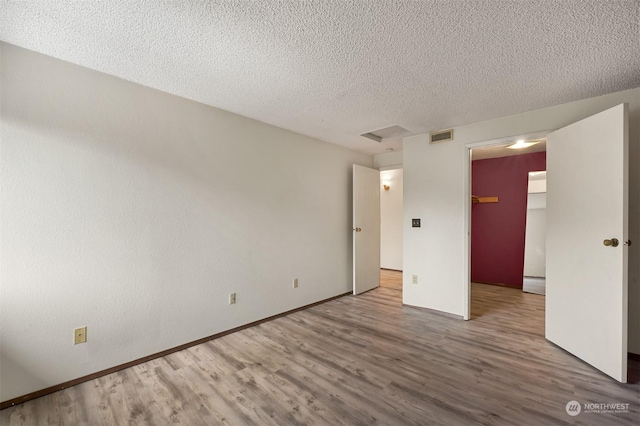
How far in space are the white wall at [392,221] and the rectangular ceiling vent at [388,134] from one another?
7.40ft

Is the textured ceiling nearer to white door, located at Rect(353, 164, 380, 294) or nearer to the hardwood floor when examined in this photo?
white door, located at Rect(353, 164, 380, 294)

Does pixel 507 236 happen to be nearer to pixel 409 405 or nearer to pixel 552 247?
pixel 552 247

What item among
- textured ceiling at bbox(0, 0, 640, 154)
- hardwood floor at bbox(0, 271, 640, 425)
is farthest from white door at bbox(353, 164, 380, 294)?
textured ceiling at bbox(0, 0, 640, 154)

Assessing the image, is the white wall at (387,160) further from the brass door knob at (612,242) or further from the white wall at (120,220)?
the brass door knob at (612,242)

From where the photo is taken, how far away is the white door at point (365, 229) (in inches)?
167

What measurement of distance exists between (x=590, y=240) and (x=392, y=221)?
4052 mm

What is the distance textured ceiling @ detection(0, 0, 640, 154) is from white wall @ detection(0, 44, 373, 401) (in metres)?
0.28

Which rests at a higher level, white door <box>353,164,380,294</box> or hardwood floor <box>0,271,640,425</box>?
white door <box>353,164,380,294</box>

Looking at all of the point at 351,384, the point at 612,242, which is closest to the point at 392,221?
the point at 612,242

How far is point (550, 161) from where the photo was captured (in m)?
2.68

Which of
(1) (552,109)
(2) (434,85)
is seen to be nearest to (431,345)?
(2) (434,85)

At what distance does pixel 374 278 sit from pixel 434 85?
3.27 m

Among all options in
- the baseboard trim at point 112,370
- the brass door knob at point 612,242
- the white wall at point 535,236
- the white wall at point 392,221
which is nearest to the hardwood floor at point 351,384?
the baseboard trim at point 112,370

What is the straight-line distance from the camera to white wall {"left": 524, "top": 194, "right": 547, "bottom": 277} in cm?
443
